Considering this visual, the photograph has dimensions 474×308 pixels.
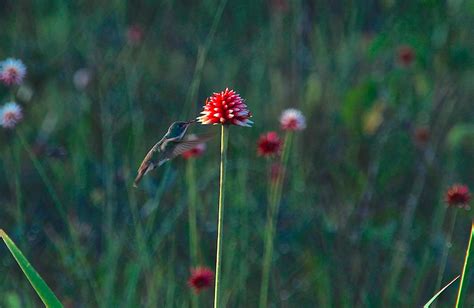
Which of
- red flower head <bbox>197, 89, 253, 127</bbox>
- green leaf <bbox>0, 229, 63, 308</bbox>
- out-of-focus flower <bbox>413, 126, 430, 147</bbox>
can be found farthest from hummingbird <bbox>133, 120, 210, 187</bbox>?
out-of-focus flower <bbox>413, 126, 430, 147</bbox>

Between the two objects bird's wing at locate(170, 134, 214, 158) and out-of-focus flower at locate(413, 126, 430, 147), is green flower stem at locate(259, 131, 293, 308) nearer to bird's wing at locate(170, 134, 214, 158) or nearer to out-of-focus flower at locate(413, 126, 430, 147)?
bird's wing at locate(170, 134, 214, 158)

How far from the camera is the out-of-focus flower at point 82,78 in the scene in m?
2.27

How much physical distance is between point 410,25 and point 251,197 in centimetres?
53

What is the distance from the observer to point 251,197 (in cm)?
196

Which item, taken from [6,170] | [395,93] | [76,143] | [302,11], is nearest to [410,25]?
[395,93]

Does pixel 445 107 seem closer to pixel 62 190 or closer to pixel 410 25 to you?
pixel 410 25

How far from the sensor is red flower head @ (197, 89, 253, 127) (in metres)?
0.87

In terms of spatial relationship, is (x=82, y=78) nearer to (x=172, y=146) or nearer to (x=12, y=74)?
(x=12, y=74)

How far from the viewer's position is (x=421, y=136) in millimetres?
2107

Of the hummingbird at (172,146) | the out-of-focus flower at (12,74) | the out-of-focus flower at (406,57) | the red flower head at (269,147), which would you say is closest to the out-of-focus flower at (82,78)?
the out-of-focus flower at (12,74)

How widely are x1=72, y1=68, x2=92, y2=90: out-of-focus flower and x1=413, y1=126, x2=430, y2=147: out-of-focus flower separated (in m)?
0.88

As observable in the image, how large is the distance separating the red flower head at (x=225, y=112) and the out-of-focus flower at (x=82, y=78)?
140 centimetres

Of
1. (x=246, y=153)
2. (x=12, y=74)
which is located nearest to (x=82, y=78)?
(x=246, y=153)

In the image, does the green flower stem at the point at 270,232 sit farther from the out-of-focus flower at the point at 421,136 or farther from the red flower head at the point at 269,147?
the out-of-focus flower at the point at 421,136
